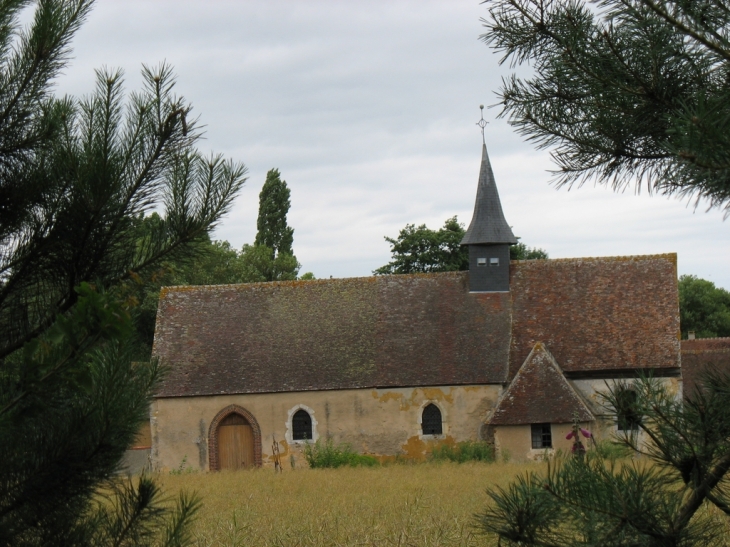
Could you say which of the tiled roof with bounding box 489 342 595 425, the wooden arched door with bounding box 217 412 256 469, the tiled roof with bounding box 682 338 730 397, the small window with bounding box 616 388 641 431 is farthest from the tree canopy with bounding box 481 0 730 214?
the tiled roof with bounding box 682 338 730 397

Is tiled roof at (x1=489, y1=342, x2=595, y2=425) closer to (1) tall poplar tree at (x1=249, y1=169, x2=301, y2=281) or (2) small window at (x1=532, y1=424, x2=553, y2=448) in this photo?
(2) small window at (x1=532, y1=424, x2=553, y2=448)

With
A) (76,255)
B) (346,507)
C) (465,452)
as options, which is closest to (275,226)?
(465,452)

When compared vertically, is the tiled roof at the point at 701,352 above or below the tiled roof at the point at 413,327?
below

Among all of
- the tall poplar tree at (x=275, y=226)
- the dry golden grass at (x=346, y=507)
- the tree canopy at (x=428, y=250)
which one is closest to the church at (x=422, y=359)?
the dry golden grass at (x=346, y=507)

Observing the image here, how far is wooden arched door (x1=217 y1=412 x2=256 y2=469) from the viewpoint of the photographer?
91.7 feet

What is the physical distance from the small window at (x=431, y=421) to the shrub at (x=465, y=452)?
0.75 m

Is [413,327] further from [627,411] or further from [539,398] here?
[627,411]

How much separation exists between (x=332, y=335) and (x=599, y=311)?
8973 mm

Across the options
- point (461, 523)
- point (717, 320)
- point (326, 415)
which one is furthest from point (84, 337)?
point (717, 320)

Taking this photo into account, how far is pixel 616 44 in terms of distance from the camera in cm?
376

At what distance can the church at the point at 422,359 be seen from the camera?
26891mm

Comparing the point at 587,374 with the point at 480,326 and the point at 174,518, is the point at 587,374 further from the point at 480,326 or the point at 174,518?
the point at 174,518

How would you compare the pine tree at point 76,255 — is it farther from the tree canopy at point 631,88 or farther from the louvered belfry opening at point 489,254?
the louvered belfry opening at point 489,254

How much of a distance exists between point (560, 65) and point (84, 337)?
2401 millimetres
